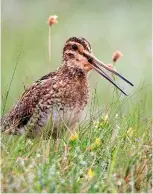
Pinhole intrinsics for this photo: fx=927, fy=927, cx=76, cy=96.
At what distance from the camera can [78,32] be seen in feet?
55.6

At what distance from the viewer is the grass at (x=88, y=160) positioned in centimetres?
621

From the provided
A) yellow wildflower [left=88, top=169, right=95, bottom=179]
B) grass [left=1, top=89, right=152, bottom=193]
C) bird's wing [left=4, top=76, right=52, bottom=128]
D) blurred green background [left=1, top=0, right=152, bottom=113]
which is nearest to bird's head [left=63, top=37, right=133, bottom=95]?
bird's wing [left=4, top=76, right=52, bottom=128]

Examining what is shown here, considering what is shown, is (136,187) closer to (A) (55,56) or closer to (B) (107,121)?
(B) (107,121)

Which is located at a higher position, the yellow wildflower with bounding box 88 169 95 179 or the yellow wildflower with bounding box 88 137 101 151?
the yellow wildflower with bounding box 88 137 101 151

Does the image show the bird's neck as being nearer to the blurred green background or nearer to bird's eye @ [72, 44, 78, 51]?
bird's eye @ [72, 44, 78, 51]

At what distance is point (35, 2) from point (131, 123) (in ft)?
39.6

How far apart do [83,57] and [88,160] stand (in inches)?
65.6

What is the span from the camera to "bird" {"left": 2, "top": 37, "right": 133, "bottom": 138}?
8.04 meters

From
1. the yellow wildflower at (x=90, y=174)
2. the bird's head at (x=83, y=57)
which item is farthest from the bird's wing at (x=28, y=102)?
the yellow wildflower at (x=90, y=174)

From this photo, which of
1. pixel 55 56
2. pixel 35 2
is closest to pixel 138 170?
pixel 55 56

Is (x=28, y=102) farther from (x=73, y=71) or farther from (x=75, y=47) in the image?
(x=75, y=47)

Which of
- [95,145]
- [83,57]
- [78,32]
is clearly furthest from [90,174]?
[78,32]

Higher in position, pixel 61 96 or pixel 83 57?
pixel 83 57

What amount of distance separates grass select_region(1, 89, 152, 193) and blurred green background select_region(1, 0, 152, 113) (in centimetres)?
576
